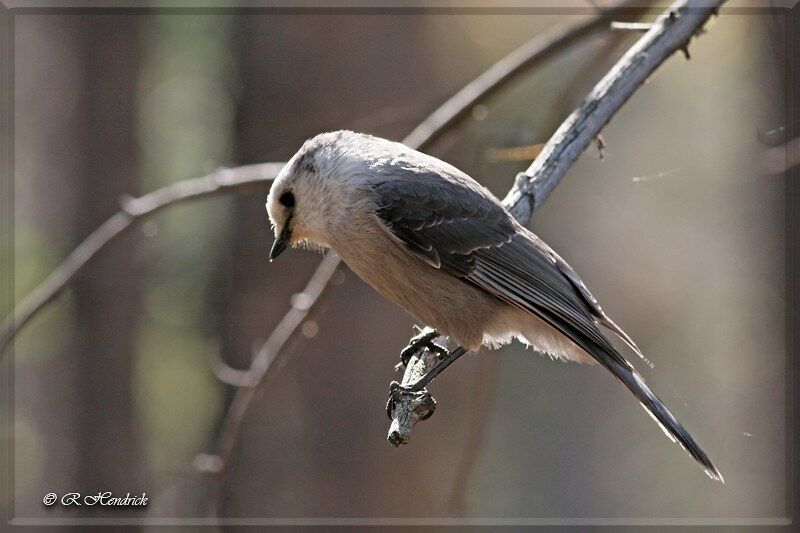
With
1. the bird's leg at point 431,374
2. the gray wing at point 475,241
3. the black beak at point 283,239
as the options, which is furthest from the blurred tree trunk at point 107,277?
the bird's leg at point 431,374

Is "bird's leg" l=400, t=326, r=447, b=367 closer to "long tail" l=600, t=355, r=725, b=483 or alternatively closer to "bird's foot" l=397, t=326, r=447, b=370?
"bird's foot" l=397, t=326, r=447, b=370

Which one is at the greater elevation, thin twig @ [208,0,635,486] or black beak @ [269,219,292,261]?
thin twig @ [208,0,635,486]

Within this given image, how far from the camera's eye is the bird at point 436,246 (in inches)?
113

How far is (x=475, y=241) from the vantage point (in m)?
2.92

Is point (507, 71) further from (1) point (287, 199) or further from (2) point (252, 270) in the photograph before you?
(2) point (252, 270)

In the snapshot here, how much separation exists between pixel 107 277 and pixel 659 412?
Answer: 150 inches

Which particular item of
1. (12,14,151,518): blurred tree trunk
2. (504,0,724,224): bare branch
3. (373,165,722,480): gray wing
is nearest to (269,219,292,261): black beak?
(373,165,722,480): gray wing

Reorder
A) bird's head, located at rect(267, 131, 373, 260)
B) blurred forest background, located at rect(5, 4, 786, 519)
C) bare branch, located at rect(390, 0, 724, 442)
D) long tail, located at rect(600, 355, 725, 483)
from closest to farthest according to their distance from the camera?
1. long tail, located at rect(600, 355, 725, 483)
2. bare branch, located at rect(390, 0, 724, 442)
3. bird's head, located at rect(267, 131, 373, 260)
4. blurred forest background, located at rect(5, 4, 786, 519)

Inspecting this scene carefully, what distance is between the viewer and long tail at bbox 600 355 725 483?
96.0 inches

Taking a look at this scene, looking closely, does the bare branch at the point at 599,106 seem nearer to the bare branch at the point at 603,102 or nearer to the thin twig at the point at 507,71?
the bare branch at the point at 603,102

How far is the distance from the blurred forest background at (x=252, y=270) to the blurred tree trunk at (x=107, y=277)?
0.01 metres

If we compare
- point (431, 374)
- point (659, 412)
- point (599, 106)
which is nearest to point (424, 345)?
point (431, 374)

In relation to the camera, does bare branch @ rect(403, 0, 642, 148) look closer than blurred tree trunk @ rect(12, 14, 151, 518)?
Yes

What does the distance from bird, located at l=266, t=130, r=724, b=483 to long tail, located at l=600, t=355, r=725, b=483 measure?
166 millimetres
